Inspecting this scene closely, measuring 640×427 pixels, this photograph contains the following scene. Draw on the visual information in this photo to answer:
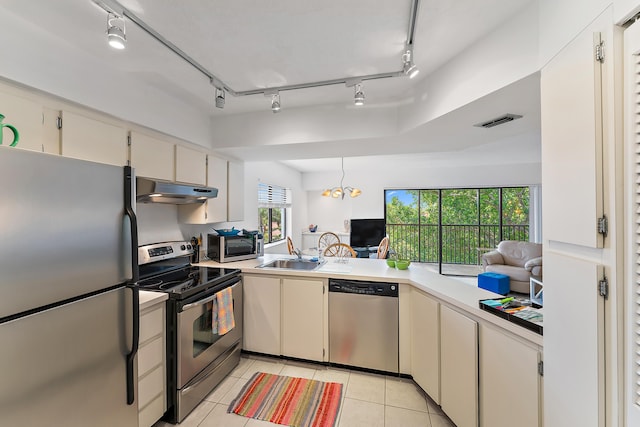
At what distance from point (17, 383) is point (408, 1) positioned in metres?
2.26

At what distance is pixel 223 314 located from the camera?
85.8 inches

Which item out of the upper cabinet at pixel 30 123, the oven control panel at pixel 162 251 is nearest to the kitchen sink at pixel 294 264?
the oven control panel at pixel 162 251

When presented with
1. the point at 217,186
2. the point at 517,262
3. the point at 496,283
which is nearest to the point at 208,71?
the point at 217,186

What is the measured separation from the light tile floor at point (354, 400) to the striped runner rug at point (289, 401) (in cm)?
6

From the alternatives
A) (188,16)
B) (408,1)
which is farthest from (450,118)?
(188,16)

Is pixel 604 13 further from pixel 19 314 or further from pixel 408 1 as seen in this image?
pixel 19 314

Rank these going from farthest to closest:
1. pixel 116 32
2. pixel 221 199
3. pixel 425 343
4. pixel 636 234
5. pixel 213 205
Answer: pixel 221 199 < pixel 213 205 < pixel 425 343 < pixel 116 32 < pixel 636 234

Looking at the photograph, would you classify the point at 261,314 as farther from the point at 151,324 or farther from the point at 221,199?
the point at 221,199

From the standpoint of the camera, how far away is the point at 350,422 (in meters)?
1.83

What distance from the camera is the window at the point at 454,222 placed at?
231 inches

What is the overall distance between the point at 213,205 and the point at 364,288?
1808 mm

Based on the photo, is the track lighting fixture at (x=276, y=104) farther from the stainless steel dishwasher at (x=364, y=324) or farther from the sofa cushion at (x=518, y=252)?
the sofa cushion at (x=518, y=252)

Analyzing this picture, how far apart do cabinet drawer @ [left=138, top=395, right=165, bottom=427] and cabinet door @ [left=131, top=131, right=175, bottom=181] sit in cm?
160

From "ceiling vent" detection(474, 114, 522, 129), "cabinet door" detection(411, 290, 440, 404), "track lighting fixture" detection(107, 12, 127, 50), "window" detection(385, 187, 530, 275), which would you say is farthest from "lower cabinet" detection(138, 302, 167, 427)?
"window" detection(385, 187, 530, 275)
